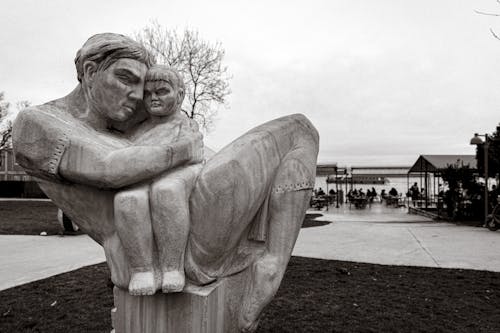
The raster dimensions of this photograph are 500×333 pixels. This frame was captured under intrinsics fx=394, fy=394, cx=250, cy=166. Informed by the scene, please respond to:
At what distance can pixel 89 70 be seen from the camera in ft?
6.45

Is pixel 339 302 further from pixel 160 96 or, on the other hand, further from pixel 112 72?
pixel 112 72

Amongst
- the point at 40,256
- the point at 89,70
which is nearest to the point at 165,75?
the point at 89,70

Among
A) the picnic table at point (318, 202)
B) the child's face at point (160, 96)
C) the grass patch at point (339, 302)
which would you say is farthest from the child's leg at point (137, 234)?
the picnic table at point (318, 202)

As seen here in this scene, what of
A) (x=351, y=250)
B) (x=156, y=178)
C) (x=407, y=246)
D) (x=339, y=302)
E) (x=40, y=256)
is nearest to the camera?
(x=156, y=178)

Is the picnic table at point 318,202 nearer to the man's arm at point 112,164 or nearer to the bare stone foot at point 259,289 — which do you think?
the bare stone foot at point 259,289

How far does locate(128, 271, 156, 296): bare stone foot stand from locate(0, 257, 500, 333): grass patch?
7.27 feet

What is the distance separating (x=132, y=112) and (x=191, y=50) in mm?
14171

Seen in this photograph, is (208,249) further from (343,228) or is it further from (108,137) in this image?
(343,228)

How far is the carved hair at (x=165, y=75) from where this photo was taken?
1.97m

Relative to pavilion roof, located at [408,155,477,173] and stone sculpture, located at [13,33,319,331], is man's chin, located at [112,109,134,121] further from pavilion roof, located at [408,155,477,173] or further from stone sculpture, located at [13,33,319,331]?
pavilion roof, located at [408,155,477,173]

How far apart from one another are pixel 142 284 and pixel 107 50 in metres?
1.12

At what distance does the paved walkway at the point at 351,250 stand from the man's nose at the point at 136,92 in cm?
457

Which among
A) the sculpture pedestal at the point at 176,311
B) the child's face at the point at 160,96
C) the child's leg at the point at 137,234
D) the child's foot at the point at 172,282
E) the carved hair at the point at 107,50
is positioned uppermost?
the carved hair at the point at 107,50

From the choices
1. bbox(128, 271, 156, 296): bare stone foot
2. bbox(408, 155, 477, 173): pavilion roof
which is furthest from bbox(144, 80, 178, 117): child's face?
bbox(408, 155, 477, 173): pavilion roof
